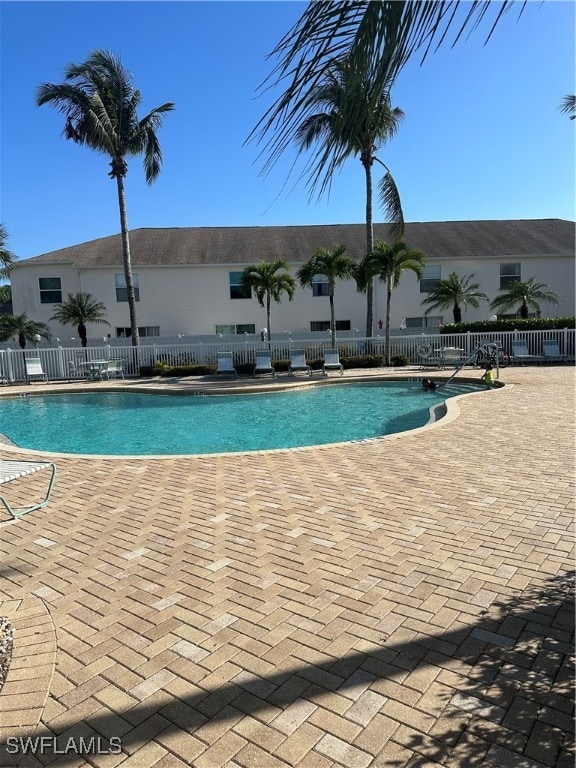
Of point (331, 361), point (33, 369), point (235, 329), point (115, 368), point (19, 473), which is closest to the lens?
point (19, 473)

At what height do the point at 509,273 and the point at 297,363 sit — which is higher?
the point at 509,273

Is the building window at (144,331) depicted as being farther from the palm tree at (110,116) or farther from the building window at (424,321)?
the building window at (424,321)

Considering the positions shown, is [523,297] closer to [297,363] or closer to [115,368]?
[297,363]

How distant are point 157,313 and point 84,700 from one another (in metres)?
27.7

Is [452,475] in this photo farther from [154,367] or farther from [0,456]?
[154,367]

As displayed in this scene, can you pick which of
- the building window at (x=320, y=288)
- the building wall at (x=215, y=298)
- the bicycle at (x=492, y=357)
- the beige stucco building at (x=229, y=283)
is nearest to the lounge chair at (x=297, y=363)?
the bicycle at (x=492, y=357)

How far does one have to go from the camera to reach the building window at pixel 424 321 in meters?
29.7

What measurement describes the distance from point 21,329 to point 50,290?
3.07 metres

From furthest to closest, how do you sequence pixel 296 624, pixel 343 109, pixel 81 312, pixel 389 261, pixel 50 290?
pixel 50 290
pixel 81 312
pixel 389 261
pixel 296 624
pixel 343 109

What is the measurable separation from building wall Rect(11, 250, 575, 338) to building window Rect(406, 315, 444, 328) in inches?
6.0

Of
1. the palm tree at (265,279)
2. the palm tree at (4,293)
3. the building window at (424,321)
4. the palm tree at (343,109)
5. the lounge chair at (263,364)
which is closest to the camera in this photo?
the palm tree at (343,109)

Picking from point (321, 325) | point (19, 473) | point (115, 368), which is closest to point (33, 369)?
point (115, 368)

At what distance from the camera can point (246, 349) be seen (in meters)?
23.2

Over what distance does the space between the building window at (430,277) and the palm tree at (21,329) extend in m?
21.5
